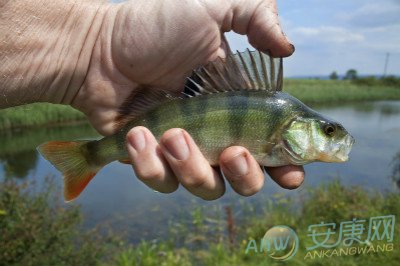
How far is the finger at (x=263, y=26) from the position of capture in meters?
2.82

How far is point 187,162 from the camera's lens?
2.51m

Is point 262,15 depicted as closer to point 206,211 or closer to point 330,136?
point 330,136

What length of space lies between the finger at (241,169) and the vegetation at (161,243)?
3551 millimetres

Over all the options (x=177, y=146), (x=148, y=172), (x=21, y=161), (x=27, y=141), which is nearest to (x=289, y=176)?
(x=177, y=146)

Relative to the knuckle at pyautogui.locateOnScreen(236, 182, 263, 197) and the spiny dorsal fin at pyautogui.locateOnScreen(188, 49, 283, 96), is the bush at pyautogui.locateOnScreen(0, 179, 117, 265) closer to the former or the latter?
the knuckle at pyautogui.locateOnScreen(236, 182, 263, 197)

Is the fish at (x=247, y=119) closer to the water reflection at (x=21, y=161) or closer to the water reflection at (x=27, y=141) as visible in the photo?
the water reflection at (x=27, y=141)

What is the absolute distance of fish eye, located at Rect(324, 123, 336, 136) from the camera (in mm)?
A: 2559

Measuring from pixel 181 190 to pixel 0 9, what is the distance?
29.3 feet

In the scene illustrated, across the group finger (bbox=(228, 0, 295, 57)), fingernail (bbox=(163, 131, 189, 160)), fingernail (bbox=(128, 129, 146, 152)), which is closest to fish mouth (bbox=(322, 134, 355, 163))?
finger (bbox=(228, 0, 295, 57))

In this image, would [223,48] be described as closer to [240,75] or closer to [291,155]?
[240,75]

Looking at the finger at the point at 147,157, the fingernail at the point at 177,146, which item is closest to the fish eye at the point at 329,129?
the fingernail at the point at 177,146

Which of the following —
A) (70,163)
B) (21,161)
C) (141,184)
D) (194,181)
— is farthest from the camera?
(21,161)

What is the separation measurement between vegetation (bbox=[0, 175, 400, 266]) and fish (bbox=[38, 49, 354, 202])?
→ 3.62m

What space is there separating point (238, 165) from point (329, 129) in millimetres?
624
